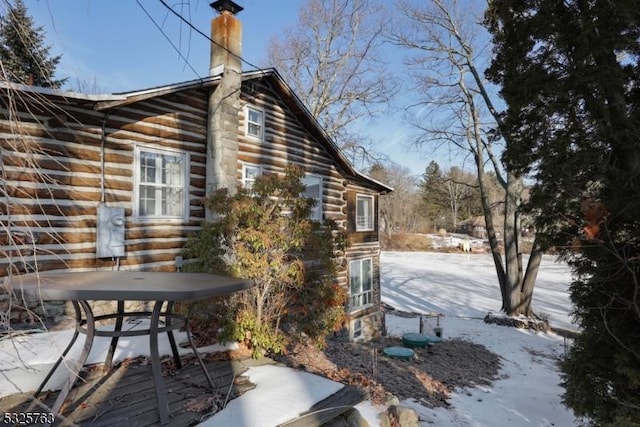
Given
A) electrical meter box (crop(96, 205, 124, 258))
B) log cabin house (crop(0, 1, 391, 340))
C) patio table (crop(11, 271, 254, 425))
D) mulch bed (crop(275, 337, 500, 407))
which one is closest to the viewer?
patio table (crop(11, 271, 254, 425))

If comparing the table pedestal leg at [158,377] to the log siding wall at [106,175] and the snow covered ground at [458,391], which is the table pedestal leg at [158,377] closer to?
the snow covered ground at [458,391]

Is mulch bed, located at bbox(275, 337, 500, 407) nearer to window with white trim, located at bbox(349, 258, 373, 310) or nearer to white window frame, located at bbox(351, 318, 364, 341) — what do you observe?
white window frame, located at bbox(351, 318, 364, 341)

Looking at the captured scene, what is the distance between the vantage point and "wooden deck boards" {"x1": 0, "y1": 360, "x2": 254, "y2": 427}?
9.64 feet

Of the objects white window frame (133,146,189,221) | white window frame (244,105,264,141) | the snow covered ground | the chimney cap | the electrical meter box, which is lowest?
the snow covered ground

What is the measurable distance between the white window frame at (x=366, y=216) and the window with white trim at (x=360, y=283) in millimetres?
1157

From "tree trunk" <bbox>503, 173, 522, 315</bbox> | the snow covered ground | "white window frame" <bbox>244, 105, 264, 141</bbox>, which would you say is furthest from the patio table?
"tree trunk" <bbox>503, 173, 522, 315</bbox>

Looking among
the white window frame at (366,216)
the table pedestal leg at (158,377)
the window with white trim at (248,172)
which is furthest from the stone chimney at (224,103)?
the white window frame at (366,216)

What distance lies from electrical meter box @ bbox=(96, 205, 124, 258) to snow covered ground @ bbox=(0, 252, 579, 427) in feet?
5.92

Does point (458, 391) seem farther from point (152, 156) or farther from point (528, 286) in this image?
point (528, 286)

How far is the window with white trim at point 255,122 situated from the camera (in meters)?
9.53

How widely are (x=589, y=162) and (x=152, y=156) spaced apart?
273 inches

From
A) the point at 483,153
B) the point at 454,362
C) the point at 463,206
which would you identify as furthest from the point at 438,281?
the point at 463,206

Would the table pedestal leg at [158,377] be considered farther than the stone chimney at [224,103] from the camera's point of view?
No

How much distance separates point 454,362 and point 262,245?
26.1 ft
